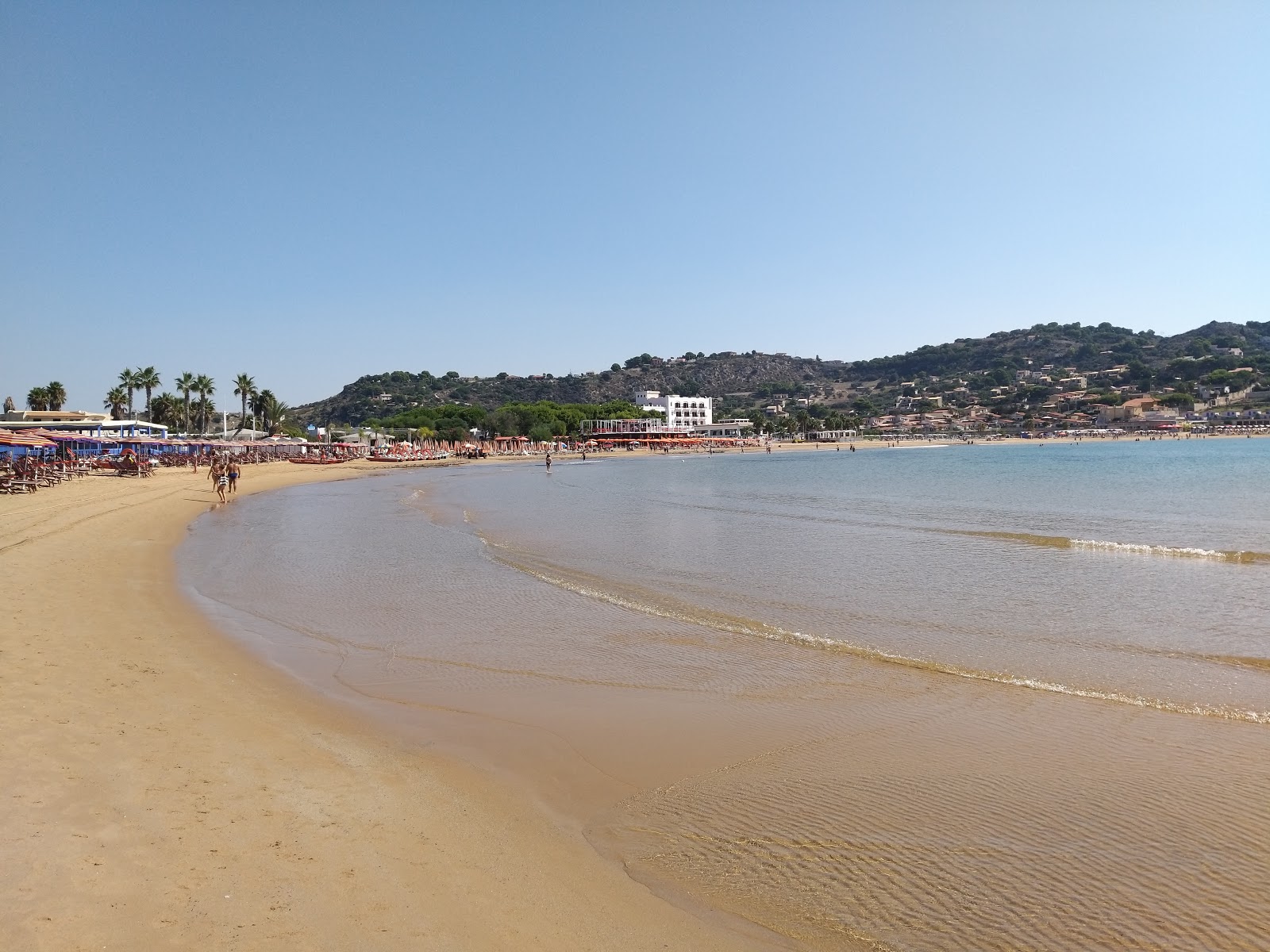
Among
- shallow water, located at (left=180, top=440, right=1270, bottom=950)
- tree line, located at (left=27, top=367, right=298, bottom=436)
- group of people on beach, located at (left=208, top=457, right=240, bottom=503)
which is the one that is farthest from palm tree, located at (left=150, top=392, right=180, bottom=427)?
shallow water, located at (left=180, top=440, right=1270, bottom=950)

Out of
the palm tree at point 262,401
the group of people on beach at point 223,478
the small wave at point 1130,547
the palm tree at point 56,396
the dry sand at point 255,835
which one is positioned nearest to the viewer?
the dry sand at point 255,835

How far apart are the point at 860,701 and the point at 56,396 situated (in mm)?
85447

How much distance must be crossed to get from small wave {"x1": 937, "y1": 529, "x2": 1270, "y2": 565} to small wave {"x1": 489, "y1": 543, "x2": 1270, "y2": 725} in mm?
8644

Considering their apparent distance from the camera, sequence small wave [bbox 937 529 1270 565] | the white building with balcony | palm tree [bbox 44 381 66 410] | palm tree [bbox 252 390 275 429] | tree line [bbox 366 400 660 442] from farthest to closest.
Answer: the white building with balcony, tree line [bbox 366 400 660 442], palm tree [bbox 252 390 275 429], palm tree [bbox 44 381 66 410], small wave [bbox 937 529 1270 565]

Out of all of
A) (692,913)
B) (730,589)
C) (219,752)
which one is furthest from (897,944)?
(730,589)

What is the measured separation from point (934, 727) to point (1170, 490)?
33903mm

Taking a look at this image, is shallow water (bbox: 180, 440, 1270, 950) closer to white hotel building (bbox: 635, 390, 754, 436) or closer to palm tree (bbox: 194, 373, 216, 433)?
palm tree (bbox: 194, 373, 216, 433)

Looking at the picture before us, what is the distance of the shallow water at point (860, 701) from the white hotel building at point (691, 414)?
13780 cm

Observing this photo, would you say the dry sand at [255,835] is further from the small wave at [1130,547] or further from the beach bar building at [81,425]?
the beach bar building at [81,425]

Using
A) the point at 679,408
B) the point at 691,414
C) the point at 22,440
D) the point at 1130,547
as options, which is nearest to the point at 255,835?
the point at 1130,547

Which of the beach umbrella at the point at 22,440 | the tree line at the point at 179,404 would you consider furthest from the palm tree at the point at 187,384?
the beach umbrella at the point at 22,440

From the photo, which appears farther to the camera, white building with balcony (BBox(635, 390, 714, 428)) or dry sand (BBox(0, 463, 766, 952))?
white building with balcony (BBox(635, 390, 714, 428))

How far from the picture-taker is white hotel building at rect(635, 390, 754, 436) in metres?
158

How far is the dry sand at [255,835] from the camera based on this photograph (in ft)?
11.6
